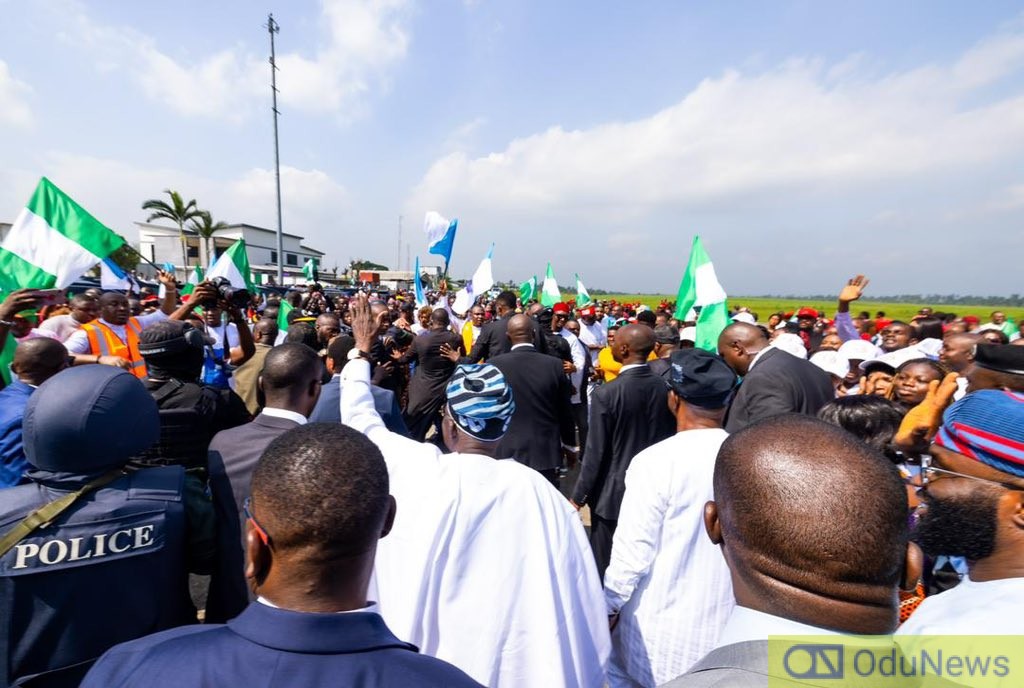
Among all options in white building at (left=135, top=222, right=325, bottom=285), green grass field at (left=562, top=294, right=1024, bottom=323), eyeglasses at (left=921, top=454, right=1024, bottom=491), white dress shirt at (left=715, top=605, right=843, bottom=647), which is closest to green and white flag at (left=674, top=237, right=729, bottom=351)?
eyeglasses at (left=921, top=454, right=1024, bottom=491)

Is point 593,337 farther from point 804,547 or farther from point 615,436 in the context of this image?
point 804,547

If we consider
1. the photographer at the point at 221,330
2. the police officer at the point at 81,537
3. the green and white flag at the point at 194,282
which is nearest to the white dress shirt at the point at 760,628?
the police officer at the point at 81,537

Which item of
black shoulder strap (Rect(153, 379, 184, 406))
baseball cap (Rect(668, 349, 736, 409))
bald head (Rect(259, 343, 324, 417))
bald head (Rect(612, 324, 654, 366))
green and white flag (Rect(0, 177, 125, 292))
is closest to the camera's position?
baseball cap (Rect(668, 349, 736, 409))

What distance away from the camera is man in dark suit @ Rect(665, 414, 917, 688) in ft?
2.88

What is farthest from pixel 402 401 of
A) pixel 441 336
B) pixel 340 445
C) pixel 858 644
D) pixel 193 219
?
pixel 193 219

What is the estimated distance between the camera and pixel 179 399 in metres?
2.70

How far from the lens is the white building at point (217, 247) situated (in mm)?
40619

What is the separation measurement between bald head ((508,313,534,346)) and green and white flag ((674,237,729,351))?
2.96 meters

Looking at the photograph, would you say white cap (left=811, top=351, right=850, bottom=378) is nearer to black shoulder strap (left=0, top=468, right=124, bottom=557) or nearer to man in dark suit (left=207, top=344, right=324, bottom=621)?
man in dark suit (left=207, top=344, right=324, bottom=621)

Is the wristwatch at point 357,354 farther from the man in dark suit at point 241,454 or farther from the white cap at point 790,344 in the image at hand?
the white cap at point 790,344

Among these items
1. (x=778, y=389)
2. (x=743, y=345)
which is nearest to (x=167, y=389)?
(x=778, y=389)

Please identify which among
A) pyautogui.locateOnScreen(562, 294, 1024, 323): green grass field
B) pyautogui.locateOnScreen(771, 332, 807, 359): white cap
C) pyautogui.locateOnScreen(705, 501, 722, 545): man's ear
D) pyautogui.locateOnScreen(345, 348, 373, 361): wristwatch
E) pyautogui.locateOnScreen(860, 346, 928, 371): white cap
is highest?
pyautogui.locateOnScreen(345, 348, 373, 361): wristwatch

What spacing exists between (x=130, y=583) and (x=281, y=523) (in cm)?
105

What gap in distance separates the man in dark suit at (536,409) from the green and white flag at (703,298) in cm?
304
